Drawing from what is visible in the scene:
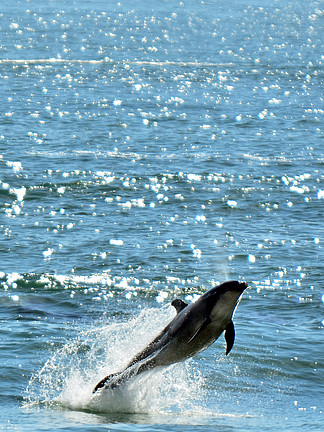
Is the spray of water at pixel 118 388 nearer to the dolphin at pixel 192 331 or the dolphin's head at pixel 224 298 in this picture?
the dolphin at pixel 192 331

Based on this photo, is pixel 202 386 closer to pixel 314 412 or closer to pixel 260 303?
pixel 314 412

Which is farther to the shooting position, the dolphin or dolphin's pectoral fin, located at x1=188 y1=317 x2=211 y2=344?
dolphin's pectoral fin, located at x1=188 y1=317 x2=211 y2=344

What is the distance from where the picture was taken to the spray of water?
19094 mm

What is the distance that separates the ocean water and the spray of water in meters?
0.05

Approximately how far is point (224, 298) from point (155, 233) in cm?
1906

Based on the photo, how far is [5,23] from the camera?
11331cm

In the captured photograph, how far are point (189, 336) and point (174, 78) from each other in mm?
59111

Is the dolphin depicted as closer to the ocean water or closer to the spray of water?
the spray of water

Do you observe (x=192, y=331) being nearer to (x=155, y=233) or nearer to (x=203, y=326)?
(x=203, y=326)

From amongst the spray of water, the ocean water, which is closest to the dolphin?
the spray of water

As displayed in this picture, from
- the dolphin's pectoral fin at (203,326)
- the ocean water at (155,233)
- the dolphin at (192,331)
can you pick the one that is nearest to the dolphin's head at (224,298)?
the dolphin at (192,331)

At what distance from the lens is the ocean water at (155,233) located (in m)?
20.3

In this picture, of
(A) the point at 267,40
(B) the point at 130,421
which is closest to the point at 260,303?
(B) the point at 130,421

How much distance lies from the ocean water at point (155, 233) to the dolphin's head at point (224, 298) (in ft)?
8.34
